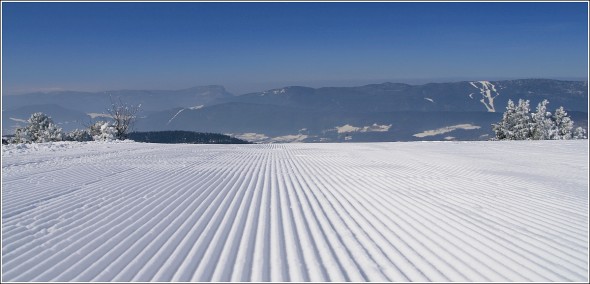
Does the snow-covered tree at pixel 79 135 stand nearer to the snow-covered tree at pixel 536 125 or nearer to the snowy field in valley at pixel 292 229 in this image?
the snowy field in valley at pixel 292 229

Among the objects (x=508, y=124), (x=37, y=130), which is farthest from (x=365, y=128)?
(x=37, y=130)

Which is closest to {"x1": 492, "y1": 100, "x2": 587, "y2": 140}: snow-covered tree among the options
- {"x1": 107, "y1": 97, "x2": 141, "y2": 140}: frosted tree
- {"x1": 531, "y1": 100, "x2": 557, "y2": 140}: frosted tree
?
{"x1": 531, "y1": 100, "x2": 557, "y2": 140}: frosted tree

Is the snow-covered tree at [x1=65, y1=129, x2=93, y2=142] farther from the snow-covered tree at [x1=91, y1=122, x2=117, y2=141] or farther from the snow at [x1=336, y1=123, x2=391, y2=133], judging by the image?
the snow at [x1=336, y1=123, x2=391, y2=133]

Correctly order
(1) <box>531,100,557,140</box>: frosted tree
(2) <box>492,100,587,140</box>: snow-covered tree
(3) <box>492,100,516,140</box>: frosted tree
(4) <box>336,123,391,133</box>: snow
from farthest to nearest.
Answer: (4) <box>336,123,391,133</box>: snow
(3) <box>492,100,516,140</box>: frosted tree
(2) <box>492,100,587,140</box>: snow-covered tree
(1) <box>531,100,557,140</box>: frosted tree

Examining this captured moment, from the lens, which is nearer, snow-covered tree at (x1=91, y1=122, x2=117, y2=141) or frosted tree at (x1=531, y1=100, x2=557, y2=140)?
snow-covered tree at (x1=91, y1=122, x2=117, y2=141)

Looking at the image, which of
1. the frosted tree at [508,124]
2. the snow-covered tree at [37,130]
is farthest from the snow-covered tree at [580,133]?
the snow-covered tree at [37,130]

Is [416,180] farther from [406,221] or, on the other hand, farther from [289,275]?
[289,275]

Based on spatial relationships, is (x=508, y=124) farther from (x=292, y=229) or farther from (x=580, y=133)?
(x=292, y=229)

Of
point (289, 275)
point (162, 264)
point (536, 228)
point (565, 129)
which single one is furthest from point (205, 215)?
point (565, 129)
